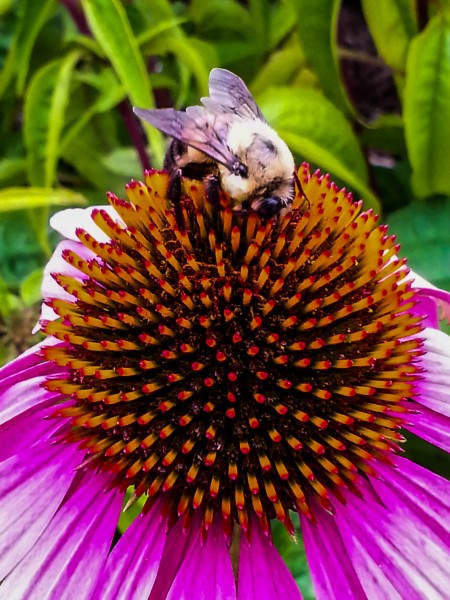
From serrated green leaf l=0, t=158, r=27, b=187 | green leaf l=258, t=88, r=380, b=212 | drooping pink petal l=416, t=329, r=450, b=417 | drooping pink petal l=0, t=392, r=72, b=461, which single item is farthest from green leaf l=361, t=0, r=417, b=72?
drooping pink petal l=0, t=392, r=72, b=461

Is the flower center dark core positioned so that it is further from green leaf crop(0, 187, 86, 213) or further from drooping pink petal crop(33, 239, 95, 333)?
green leaf crop(0, 187, 86, 213)

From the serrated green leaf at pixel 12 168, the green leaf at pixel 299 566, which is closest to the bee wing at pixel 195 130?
the green leaf at pixel 299 566

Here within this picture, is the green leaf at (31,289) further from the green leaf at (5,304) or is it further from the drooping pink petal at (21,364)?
the drooping pink petal at (21,364)

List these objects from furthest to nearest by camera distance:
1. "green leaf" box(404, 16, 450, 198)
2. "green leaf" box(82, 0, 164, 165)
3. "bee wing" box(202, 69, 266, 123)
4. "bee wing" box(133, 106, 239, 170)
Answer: "green leaf" box(404, 16, 450, 198)
"green leaf" box(82, 0, 164, 165)
"bee wing" box(202, 69, 266, 123)
"bee wing" box(133, 106, 239, 170)

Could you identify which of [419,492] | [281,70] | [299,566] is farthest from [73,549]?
[281,70]

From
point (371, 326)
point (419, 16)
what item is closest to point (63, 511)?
point (371, 326)

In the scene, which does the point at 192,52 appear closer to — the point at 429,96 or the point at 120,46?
the point at 120,46
